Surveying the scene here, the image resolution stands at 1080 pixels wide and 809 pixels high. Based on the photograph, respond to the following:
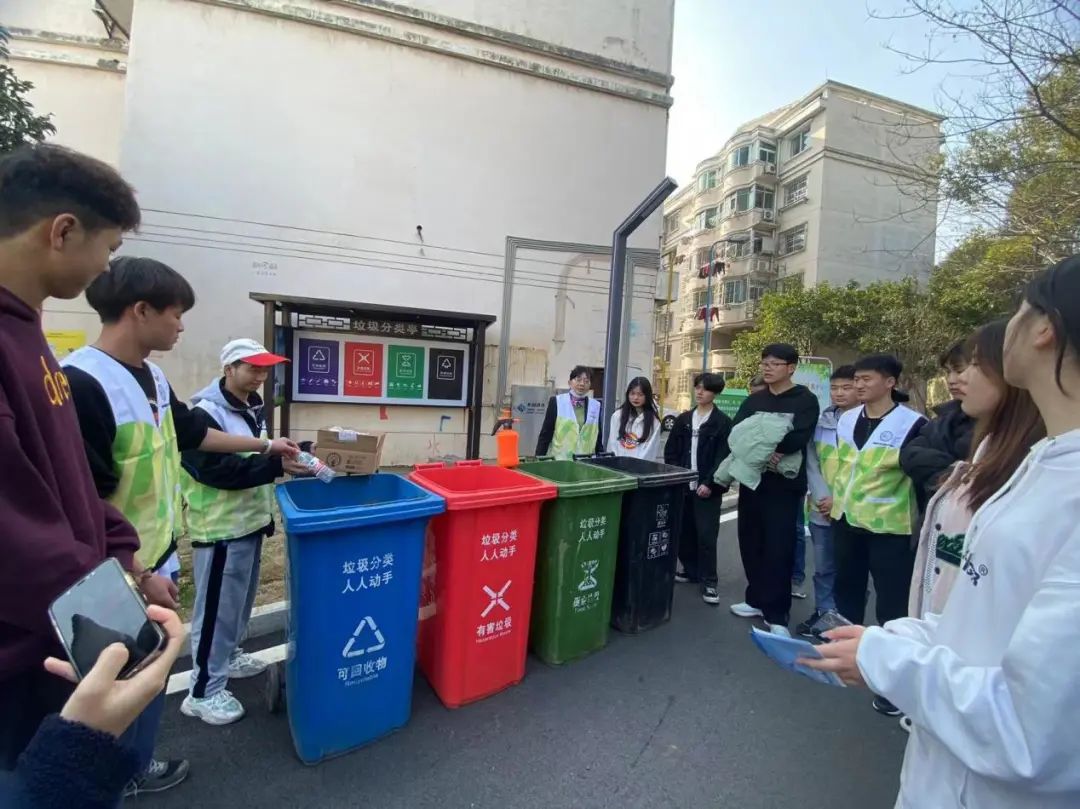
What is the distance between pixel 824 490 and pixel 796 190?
97.9 feet

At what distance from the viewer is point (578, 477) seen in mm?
3709

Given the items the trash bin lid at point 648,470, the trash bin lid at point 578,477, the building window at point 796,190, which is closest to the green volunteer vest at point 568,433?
the trash bin lid at point 648,470

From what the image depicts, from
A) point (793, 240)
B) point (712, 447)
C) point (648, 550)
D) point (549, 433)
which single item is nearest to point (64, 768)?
point (648, 550)

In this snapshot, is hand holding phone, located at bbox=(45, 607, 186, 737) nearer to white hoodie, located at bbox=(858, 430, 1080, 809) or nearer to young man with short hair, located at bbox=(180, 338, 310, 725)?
white hoodie, located at bbox=(858, 430, 1080, 809)

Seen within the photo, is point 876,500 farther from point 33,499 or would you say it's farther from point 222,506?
point 33,499

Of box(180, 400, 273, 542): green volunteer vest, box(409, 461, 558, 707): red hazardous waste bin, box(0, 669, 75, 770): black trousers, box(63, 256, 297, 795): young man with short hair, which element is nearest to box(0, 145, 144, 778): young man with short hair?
box(0, 669, 75, 770): black trousers

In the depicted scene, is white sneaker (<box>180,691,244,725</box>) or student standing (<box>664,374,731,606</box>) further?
student standing (<box>664,374,731,606</box>)

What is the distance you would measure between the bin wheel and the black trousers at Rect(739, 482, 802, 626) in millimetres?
3061

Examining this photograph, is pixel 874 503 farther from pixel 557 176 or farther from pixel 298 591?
pixel 557 176

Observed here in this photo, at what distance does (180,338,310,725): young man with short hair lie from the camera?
8.22 ft

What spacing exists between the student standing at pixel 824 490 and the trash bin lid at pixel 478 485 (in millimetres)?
2005

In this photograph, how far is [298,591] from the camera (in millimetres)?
2188

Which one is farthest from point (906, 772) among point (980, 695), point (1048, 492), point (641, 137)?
point (641, 137)

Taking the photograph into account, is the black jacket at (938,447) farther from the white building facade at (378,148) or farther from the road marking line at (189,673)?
the white building facade at (378,148)
